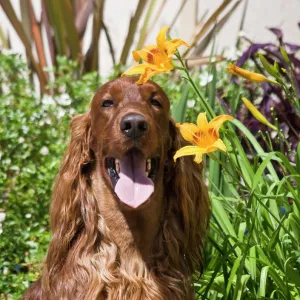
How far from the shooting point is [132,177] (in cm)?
337

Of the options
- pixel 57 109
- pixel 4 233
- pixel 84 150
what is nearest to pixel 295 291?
pixel 84 150

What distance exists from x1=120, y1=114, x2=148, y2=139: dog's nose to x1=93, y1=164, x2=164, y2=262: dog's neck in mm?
382

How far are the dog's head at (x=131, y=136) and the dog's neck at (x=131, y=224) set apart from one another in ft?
0.35

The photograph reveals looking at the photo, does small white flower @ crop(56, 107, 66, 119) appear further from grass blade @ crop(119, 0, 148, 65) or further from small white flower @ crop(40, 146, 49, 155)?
grass blade @ crop(119, 0, 148, 65)

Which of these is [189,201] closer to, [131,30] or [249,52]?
[249,52]

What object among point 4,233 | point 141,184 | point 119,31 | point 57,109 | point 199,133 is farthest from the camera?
point 119,31

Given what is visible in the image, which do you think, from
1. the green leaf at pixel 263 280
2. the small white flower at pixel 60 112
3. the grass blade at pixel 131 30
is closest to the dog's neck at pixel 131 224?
the green leaf at pixel 263 280

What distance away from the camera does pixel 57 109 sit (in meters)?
5.23

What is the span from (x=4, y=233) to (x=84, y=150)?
1.17 m

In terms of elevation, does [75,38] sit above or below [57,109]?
above

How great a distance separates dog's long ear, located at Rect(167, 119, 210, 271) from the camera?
12.0ft

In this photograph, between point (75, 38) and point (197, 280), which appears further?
point (75, 38)

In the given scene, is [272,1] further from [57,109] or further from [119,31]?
[57,109]

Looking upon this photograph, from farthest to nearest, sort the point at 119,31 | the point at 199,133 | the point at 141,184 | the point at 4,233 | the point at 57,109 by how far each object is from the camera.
Answer: the point at 119,31 < the point at 57,109 < the point at 4,233 < the point at 141,184 < the point at 199,133
